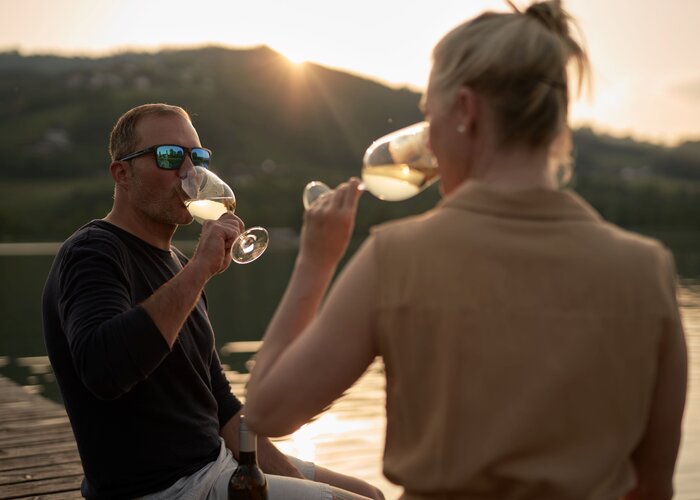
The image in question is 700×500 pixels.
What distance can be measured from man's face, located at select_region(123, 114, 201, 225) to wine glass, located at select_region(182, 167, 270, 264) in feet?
0.16

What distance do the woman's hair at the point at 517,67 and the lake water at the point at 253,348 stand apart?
25.1 ft

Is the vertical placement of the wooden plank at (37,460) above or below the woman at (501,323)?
below

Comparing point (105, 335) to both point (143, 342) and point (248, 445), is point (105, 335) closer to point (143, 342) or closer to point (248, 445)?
point (143, 342)

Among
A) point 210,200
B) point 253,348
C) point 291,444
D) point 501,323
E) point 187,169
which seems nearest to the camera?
point 501,323

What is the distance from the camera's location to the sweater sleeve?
2488 mm

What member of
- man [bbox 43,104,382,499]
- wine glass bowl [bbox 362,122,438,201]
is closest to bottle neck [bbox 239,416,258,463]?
man [bbox 43,104,382,499]

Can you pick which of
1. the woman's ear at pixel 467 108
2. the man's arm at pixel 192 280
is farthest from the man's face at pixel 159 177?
the woman's ear at pixel 467 108

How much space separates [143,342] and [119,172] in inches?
41.1

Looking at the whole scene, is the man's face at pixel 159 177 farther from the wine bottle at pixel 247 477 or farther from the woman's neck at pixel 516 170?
the woman's neck at pixel 516 170

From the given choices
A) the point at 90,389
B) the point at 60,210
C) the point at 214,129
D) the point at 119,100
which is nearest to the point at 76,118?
the point at 119,100

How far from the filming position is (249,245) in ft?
9.91

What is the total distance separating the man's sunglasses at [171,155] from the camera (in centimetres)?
326

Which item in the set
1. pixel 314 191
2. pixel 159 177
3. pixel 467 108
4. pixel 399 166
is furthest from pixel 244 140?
pixel 467 108

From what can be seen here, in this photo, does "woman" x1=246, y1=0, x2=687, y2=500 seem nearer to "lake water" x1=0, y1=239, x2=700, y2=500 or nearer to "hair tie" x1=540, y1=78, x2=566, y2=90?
"hair tie" x1=540, y1=78, x2=566, y2=90
